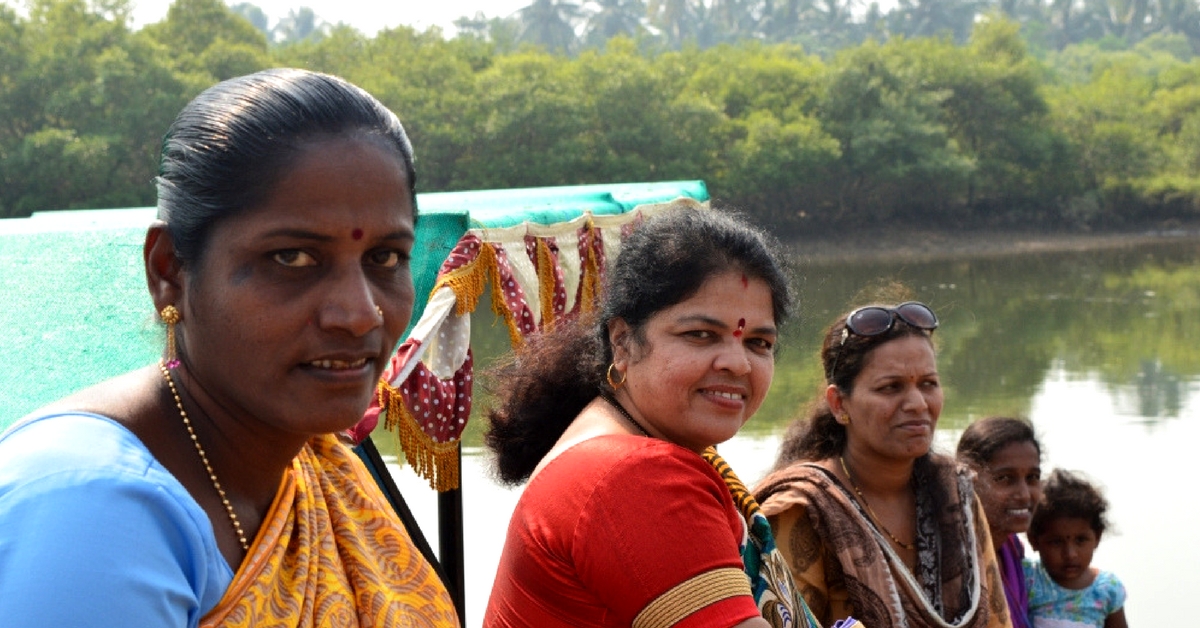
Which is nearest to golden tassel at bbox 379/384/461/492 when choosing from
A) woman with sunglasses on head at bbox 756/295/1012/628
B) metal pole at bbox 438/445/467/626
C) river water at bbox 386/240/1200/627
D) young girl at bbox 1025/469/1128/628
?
metal pole at bbox 438/445/467/626

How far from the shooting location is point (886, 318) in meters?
2.79

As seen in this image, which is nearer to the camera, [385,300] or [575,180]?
[385,300]

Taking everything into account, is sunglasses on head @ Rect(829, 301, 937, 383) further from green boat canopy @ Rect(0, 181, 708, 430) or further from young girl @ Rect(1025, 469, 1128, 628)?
green boat canopy @ Rect(0, 181, 708, 430)

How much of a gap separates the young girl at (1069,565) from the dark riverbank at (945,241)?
767 inches

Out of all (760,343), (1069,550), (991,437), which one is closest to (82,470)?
(760,343)

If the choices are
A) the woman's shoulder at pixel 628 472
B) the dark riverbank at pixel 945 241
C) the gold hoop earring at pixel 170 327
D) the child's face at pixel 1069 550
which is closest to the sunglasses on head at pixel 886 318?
the child's face at pixel 1069 550

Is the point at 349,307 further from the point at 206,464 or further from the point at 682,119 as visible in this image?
the point at 682,119

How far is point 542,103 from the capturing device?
24312mm

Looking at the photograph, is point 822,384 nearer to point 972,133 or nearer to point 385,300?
point 385,300

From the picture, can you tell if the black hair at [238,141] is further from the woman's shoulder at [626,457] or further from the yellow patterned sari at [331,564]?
the woman's shoulder at [626,457]

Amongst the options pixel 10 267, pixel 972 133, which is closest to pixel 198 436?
pixel 10 267

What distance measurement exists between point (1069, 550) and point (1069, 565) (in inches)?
1.7

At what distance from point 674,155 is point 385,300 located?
24531mm

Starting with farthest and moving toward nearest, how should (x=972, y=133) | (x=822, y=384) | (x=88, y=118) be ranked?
(x=972, y=133) → (x=88, y=118) → (x=822, y=384)
